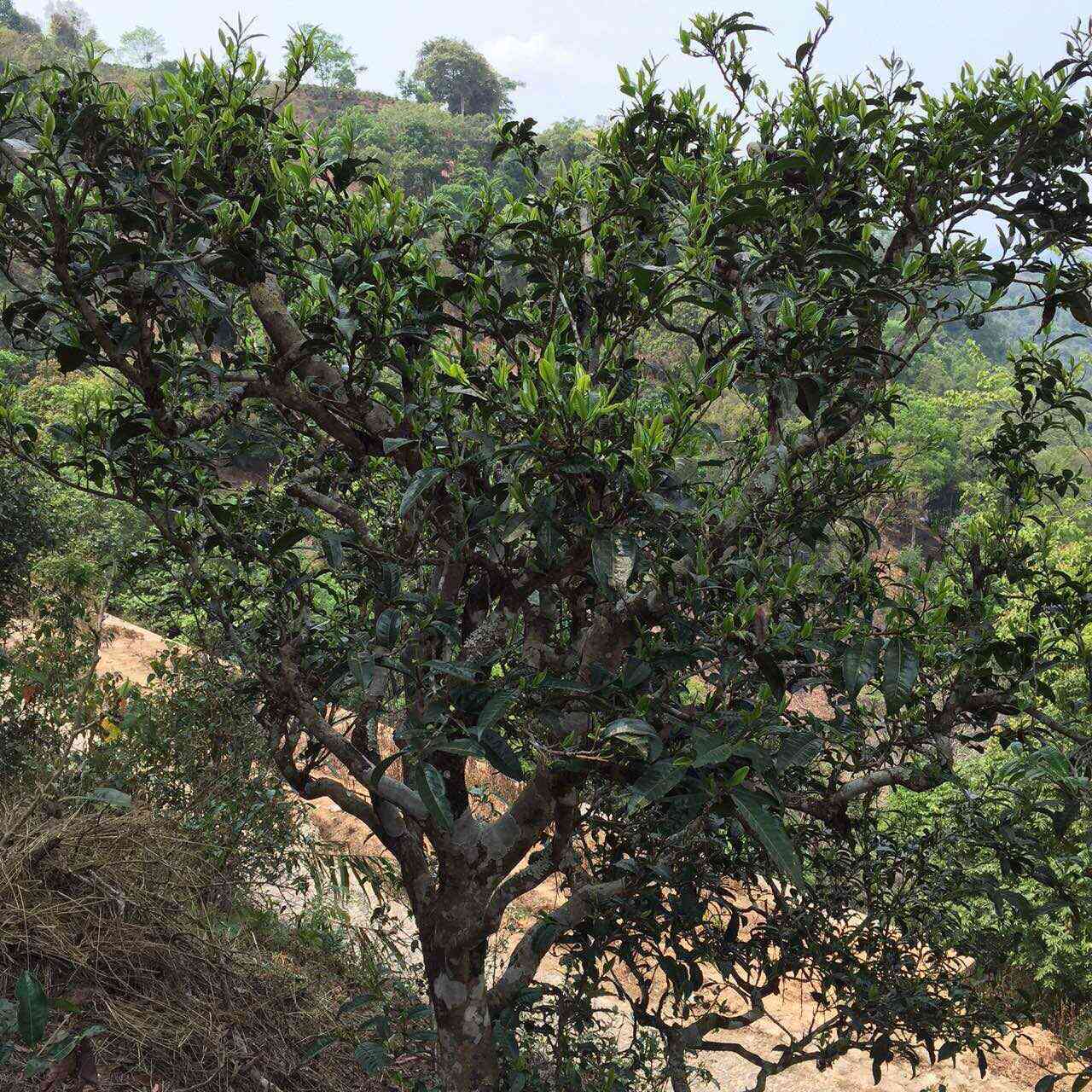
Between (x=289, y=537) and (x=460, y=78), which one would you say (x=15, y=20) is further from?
(x=289, y=537)

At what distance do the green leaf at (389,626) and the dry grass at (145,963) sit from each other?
61.1 inches

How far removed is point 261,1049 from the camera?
3070 millimetres

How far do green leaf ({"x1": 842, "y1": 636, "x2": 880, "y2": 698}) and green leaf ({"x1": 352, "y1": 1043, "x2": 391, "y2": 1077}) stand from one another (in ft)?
5.40

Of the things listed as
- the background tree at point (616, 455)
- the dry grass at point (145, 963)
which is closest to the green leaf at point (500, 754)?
the background tree at point (616, 455)

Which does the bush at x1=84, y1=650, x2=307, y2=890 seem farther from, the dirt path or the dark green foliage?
the dark green foliage

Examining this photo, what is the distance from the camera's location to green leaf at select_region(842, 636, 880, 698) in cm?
181

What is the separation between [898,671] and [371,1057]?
176 centimetres

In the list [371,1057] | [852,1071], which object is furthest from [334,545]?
[852,1071]

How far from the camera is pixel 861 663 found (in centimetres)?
184

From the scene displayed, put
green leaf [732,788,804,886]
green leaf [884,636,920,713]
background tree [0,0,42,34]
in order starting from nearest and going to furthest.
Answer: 1. green leaf [732,788,804,886]
2. green leaf [884,636,920,713]
3. background tree [0,0,42,34]

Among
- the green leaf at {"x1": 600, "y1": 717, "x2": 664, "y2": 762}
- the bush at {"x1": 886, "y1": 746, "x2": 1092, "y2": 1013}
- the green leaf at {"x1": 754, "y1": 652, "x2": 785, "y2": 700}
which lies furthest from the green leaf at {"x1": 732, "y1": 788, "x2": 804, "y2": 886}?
the bush at {"x1": 886, "y1": 746, "x2": 1092, "y2": 1013}

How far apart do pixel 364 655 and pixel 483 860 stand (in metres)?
1.11

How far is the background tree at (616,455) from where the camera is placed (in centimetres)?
190

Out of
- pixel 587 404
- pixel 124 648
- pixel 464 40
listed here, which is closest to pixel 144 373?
pixel 587 404
